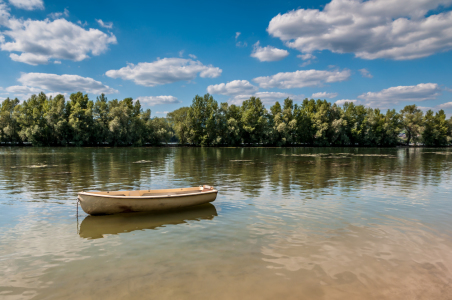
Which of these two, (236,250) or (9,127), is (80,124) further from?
(236,250)

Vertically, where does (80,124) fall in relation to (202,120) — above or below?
below

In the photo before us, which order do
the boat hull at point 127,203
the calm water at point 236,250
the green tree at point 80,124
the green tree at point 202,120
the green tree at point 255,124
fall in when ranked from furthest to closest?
the green tree at point 255,124 → the green tree at point 202,120 → the green tree at point 80,124 → the boat hull at point 127,203 → the calm water at point 236,250

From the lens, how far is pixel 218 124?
407 ft

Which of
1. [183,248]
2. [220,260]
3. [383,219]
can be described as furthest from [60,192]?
[383,219]

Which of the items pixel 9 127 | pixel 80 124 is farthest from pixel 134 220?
pixel 9 127

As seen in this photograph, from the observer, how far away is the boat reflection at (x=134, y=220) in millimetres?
12453

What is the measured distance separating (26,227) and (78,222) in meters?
2.12

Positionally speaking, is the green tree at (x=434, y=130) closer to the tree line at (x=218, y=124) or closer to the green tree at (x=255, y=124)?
the tree line at (x=218, y=124)

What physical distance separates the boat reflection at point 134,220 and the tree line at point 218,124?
9827 cm

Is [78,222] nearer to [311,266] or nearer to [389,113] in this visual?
[311,266]

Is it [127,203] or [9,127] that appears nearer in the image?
[127,203]

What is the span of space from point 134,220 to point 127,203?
95 cm

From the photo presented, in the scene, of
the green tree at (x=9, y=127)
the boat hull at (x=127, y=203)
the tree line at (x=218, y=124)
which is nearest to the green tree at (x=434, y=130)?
the tree line at (x=218, y=124)

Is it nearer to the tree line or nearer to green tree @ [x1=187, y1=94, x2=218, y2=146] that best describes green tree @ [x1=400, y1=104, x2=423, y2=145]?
the tree line
